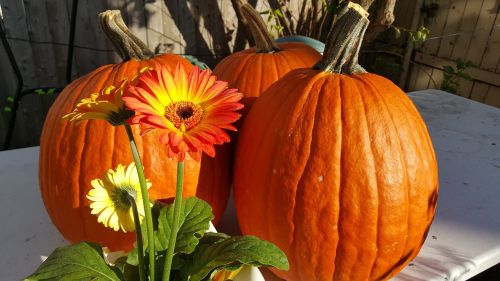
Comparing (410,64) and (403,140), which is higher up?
(403,140)

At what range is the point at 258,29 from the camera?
0.79m

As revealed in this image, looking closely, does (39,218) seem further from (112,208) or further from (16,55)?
(16,55)

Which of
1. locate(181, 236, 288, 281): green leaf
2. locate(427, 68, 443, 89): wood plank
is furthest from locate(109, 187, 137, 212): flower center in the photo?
locate(427, 68, 443, 89): wood plank

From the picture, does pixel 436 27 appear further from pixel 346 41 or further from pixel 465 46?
pixel 346 41

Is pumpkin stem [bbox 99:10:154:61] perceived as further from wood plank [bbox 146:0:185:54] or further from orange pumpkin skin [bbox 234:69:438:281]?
wood plank [bbox 146:0:185:54]

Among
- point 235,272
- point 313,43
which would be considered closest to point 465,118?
point 313,43

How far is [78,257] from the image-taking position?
413mm

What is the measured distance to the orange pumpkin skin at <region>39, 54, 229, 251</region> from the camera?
58 cm

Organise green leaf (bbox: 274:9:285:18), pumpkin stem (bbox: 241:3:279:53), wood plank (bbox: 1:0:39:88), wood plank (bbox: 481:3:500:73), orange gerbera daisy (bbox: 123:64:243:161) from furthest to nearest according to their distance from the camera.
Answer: wood plank (bbox: 481:3:500:73), green leaf (bbox: 274:9:285:18), wood plank (bbox: 1:0:39:88), pumpkin stem (bbox: 241:3:279:53), orange gerbera daisy (bbox: 123:64:243:161)

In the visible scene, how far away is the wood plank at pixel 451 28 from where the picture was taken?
290 centimetres

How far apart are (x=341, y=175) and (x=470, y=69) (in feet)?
9.28

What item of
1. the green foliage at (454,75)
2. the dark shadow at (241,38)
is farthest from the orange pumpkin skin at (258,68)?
the green foliage at (454,75)

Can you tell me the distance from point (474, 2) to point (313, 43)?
2.24 meters

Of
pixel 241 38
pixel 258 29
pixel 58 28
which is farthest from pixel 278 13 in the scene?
pixel 258 29
